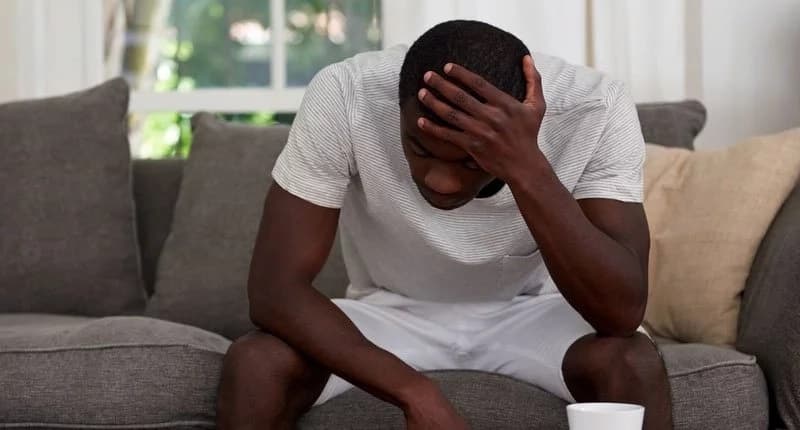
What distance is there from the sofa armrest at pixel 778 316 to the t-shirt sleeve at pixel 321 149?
0.70m

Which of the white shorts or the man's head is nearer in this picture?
the man's head

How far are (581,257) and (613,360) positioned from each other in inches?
5.7

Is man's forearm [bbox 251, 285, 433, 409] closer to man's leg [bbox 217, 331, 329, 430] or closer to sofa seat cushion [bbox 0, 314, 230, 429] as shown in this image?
man's leg [bbox 217, 331, 329, 430]

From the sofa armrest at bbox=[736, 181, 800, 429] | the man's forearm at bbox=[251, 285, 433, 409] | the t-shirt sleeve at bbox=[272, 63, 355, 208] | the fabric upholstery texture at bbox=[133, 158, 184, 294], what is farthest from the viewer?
the fabric upholstery texture at bbox=[133, 158, 184, 294]

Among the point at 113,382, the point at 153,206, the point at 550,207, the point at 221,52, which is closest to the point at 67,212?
the point at 153,206

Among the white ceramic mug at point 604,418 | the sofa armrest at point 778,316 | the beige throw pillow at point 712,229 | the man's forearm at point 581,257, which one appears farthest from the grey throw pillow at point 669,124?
the white ceramic mug at point 604,418

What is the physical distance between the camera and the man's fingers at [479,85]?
58.9 inches

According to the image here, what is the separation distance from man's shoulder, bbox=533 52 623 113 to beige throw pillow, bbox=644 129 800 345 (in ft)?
1.67

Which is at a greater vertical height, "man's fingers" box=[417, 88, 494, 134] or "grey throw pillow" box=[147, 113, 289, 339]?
"man's fingers" box=[417, 88, 494, 134]

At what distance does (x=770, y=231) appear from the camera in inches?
85.6

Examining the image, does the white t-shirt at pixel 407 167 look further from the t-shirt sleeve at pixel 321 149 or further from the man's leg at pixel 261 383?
the man's leg at pixel 261 383

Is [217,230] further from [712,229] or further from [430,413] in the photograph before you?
[430,413]

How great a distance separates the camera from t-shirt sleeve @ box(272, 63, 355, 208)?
1.73m

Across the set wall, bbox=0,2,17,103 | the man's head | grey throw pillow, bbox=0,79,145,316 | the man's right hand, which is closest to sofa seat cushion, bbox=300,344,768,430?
the man's right hand
